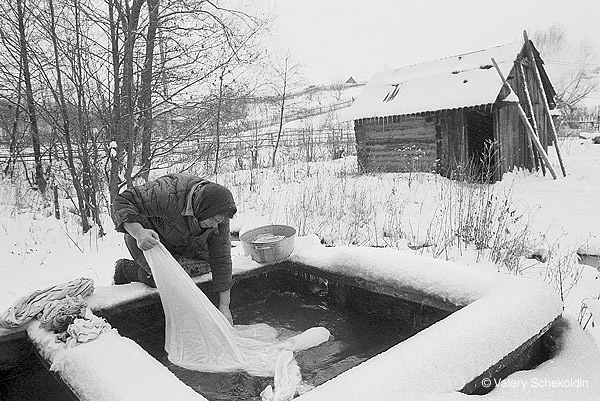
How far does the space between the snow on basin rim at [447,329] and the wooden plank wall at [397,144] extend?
7.82 metres

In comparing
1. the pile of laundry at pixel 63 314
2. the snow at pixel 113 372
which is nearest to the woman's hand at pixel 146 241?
the pile of laundry at pixel 63 314

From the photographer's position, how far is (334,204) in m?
7.29

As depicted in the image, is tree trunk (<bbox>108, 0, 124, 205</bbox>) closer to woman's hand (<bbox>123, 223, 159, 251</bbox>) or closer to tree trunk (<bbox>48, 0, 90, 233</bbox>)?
tree trunk (<bbox>48, 0, 90, 233</bbox>)

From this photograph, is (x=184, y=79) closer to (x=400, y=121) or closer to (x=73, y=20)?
(x=73, y=20)

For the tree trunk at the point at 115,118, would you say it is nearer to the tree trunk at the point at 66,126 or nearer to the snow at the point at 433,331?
the tree trunk at the point at 66,126

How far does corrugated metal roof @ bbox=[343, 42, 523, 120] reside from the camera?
977 cm

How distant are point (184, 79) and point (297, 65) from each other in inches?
466

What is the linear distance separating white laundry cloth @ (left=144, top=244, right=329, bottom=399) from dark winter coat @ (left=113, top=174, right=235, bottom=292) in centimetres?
32

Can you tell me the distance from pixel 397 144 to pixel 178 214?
9234mm

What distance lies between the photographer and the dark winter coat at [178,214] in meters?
2.90

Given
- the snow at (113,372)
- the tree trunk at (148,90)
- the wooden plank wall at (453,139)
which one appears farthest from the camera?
the wooden plank wall at (453,139)

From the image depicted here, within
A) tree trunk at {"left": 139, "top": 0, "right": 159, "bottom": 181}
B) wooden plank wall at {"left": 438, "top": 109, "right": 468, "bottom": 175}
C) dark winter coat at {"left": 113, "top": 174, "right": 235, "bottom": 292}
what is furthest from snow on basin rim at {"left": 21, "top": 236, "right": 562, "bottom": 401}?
Result: wooden plank wall at {"left": 438, "top": 109, "right": 468, "bottom": 175}

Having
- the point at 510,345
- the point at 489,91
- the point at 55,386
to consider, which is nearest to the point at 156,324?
the point at 55,386

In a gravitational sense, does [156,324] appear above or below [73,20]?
below
